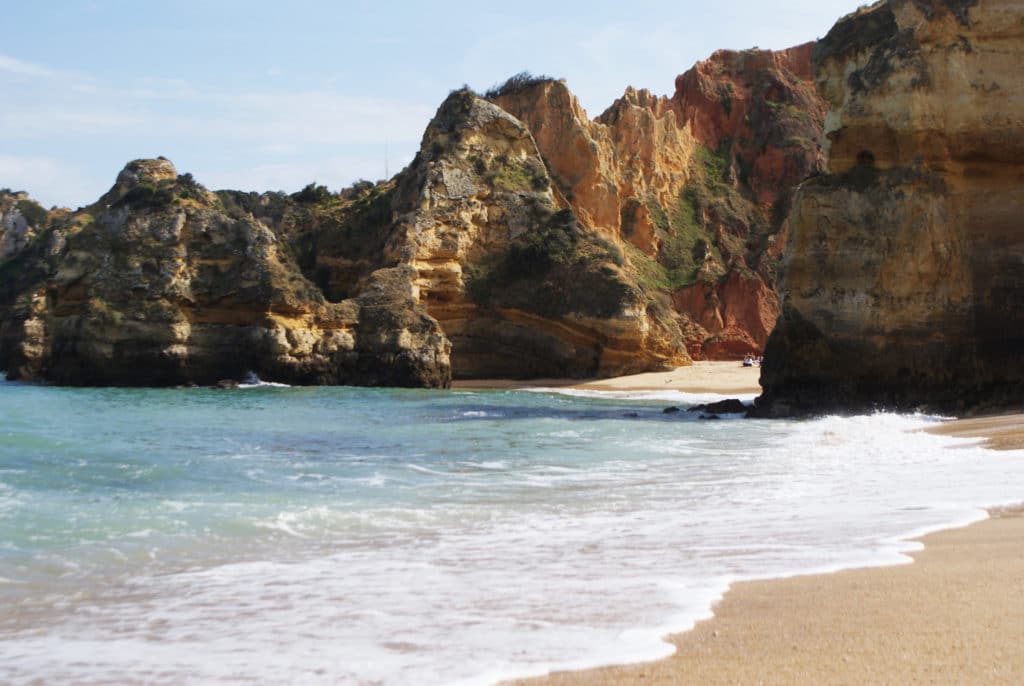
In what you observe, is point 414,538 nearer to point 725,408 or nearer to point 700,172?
point 725,408

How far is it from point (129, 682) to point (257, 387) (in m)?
23.5

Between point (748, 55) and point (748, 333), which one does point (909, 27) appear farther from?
point (748, 55)

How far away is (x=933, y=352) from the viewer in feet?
61.4

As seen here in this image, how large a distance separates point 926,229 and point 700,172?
35646mm

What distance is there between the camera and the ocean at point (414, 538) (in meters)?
4.09

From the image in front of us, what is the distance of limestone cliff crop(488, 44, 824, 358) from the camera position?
4356 centimetres

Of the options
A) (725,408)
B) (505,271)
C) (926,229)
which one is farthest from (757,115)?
(926,229)

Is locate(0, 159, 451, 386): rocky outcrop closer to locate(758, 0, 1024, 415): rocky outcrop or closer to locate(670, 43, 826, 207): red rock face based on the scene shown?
locate(758, 0, 1024, 415): rocky outcrop

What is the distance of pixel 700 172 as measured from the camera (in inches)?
2115

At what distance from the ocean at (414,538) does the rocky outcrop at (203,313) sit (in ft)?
44.6

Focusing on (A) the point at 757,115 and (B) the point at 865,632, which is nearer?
(B) the point at 865,632

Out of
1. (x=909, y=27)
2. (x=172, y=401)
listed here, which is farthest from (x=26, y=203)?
(x=909, y=27)

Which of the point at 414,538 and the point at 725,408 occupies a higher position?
the point at 414,538

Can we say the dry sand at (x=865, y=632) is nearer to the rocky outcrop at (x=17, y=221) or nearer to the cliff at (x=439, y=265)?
the cliff at (x=439, y=265)
